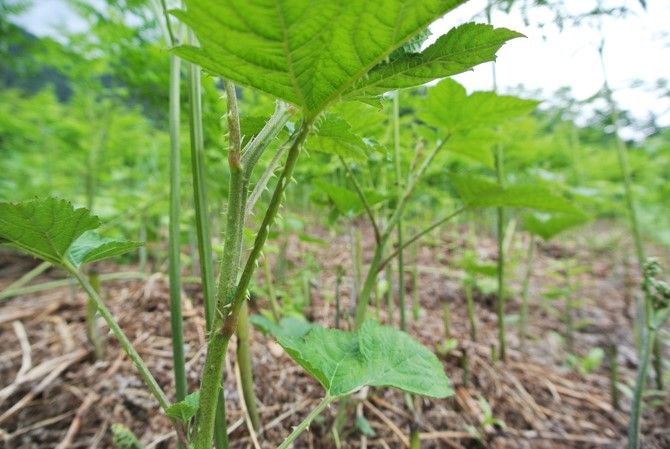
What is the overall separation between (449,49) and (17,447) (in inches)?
45.2

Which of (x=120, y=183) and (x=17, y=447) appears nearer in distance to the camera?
(x=17, y=447)

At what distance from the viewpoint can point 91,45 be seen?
6.00 ft

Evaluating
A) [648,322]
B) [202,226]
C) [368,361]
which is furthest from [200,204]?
[648,322]

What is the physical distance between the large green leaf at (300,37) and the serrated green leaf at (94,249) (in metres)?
0.28

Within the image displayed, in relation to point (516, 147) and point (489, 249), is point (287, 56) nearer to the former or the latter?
point (516, 147)

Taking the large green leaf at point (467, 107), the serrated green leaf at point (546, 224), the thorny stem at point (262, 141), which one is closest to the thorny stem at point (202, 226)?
the thorny stem at point (262, 141)

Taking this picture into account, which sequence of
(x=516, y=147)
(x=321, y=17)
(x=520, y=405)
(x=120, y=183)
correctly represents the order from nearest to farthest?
(x=321, y=17)
(x=520, y=405)
(x=516, y=147)
(x=120, y=183)

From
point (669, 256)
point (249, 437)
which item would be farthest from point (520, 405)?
point (669, 256)

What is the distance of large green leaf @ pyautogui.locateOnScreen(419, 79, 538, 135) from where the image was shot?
861 millimetres

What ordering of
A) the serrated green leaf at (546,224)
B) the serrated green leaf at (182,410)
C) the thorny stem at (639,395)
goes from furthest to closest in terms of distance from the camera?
the serrated green leaf at (546,224)
the thorny stem at (639,395)
the serrated green leaf at (182,410)

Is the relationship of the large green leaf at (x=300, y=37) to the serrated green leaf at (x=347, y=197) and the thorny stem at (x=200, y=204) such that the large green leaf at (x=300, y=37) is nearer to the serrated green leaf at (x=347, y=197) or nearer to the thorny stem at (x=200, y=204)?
the thorny stem at (x=200, y=204)

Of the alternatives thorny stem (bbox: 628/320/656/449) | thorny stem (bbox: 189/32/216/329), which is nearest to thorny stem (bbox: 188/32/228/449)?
thorny stem (bbox: 189/32/216/329)

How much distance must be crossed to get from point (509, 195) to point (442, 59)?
0.59 m

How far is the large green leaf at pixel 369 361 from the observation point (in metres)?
0.53
